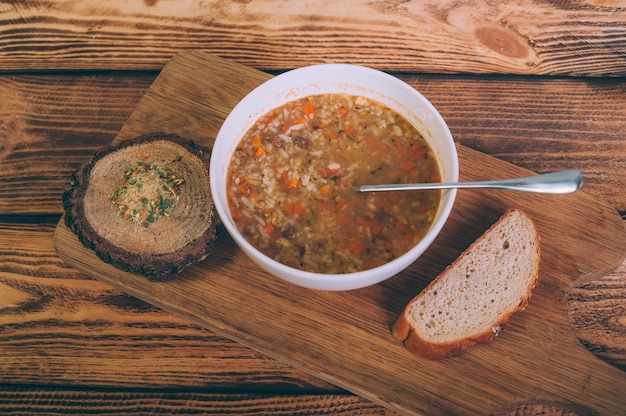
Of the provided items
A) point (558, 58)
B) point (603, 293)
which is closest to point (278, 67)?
point (558, 58)

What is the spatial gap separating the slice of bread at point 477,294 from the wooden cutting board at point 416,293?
0.21 feet

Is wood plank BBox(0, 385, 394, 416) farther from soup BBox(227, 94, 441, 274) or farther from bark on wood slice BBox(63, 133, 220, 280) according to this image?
soup BBox(227, 94, 441, 274)

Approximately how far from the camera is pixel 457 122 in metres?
3.14

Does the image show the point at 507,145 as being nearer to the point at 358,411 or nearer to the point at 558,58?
the point at 558,58

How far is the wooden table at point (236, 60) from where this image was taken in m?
2.74

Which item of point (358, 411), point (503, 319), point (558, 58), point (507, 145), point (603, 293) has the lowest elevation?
point (358, 411)

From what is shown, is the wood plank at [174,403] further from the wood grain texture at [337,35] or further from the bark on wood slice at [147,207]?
the wood grain texture at [337,35]

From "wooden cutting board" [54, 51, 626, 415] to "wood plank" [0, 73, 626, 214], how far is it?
360 millimetres

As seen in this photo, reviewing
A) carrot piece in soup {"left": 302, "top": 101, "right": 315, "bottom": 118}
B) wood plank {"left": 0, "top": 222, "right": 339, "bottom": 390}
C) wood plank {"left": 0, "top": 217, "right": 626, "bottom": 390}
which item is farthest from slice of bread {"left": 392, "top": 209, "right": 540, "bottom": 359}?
carrot piece in soup {"left": 302, "top": 101, "right": 315, "bottom": 118}

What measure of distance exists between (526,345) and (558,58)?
1768mm

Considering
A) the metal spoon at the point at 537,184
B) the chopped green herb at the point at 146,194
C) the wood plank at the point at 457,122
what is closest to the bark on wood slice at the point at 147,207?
the chopped green herb at the point at 146,194

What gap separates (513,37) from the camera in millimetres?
3379

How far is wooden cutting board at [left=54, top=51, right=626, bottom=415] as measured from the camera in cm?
236

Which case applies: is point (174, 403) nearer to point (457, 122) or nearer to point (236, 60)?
point (236, 60)
